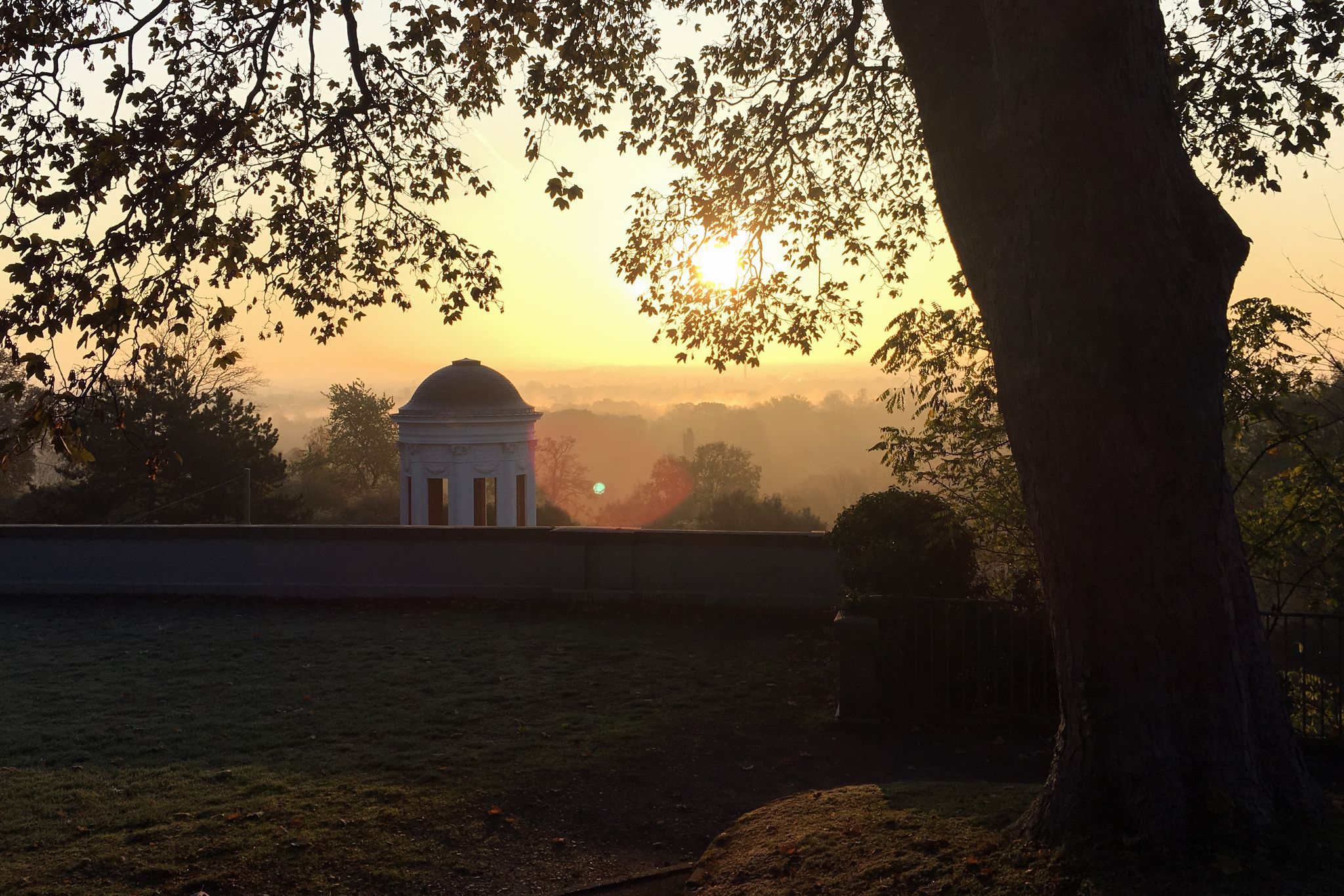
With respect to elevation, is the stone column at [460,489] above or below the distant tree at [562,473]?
below

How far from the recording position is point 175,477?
108 feet

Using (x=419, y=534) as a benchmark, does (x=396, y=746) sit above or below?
below

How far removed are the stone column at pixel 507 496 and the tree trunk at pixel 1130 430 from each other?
19.5m

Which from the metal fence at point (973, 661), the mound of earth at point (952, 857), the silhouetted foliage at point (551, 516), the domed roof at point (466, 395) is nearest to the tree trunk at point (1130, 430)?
the mound of earth at point (952, 857)

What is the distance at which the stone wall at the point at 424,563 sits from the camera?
1382 cm

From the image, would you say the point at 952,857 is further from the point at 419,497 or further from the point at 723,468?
the point at 723,468

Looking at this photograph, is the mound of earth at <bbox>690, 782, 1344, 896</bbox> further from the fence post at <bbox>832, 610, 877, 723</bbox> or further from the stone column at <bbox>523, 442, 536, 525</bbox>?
the stone column at <bbox>523, 442, 536, 525</bbox>

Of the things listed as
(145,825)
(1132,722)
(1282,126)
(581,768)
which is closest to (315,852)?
(145,825)

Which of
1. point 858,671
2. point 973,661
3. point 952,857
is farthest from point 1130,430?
point 973,661

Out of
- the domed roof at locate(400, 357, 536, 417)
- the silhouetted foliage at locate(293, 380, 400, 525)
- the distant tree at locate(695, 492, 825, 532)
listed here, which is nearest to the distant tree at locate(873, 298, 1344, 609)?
the domed roof at locate(400, 357, 536, 417)

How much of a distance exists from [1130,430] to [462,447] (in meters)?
19.6

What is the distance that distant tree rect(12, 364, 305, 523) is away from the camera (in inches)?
1237

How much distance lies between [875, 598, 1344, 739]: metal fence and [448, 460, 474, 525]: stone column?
15085mm

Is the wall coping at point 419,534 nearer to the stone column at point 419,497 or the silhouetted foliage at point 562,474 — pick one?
the stone column at point 419,497
